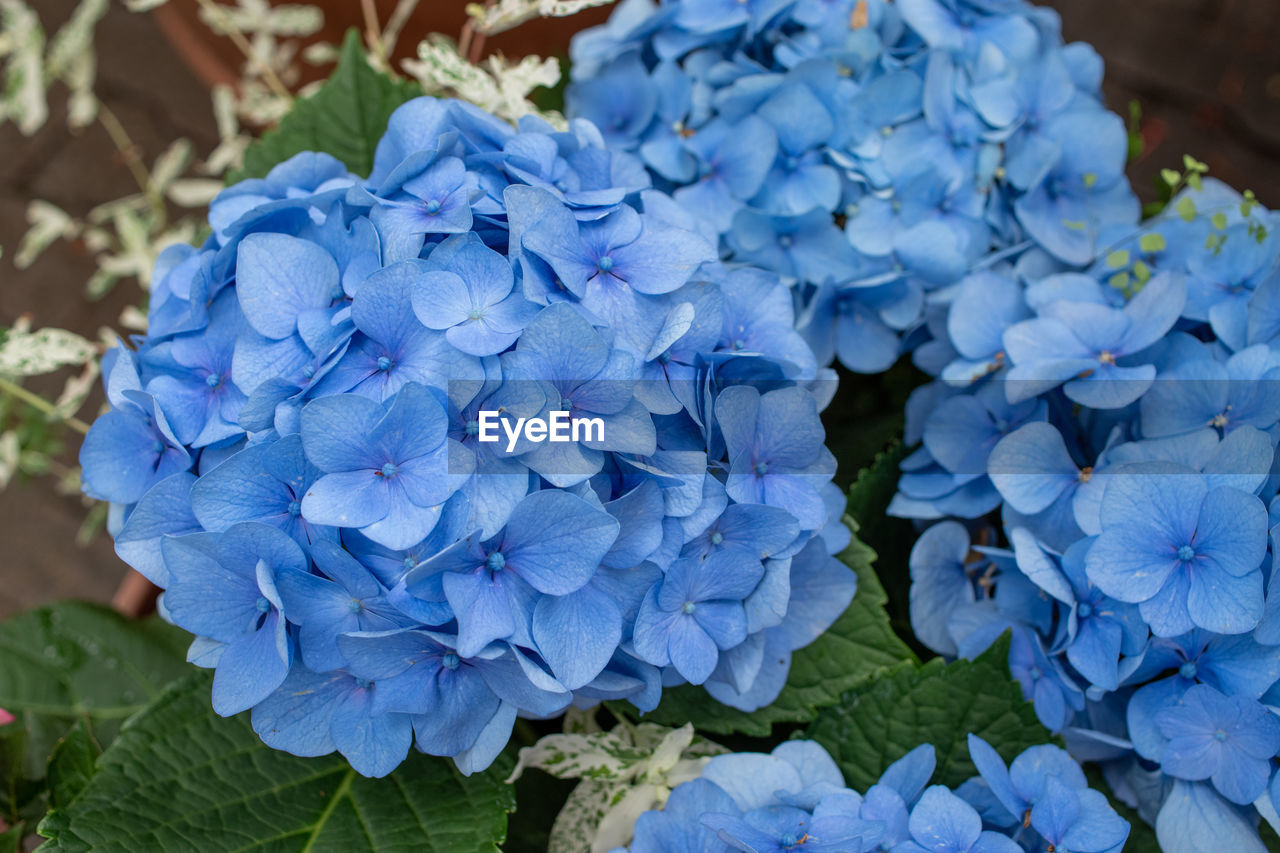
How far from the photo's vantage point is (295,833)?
2.73 feet

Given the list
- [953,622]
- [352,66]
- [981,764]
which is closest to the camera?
[981,764]

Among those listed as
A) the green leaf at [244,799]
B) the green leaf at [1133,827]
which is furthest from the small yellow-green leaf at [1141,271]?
the green leaf at [244,799]

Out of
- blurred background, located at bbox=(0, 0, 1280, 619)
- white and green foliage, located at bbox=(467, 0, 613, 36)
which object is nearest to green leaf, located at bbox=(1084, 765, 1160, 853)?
white and green foliage, located at bbox=(467, 0, 613, 36)

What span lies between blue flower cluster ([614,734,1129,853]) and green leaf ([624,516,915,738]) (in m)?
0.05

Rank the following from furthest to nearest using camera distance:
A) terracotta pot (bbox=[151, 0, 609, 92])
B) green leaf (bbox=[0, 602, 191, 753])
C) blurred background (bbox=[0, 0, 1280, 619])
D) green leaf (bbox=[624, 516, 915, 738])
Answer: blurred background (bbox=[0, 0, 1280, 619])
terracotta pot (bbox=[151, 0, 609, 92])
green leaf (bbox=[0, 602, 191, 753])
green leaf (bbox=[624, 516, 915, 738])

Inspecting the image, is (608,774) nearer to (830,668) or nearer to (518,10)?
(830,668)

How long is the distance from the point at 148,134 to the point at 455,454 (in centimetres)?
188

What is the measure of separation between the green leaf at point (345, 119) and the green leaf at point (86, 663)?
0.53 meters

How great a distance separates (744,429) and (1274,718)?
44 centimetres

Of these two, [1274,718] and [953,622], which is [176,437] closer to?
[953,622]

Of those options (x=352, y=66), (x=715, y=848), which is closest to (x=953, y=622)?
(x=715, y=848)

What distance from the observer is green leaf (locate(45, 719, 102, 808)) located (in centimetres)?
86

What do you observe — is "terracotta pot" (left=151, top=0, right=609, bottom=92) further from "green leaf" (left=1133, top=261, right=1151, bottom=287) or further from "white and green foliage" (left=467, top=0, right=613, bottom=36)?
"green leaf" (left=1133, top=261, right=1151, bottom=287)

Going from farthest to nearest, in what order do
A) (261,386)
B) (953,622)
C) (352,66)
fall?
(352,66)
(953,622)
(261,386)
